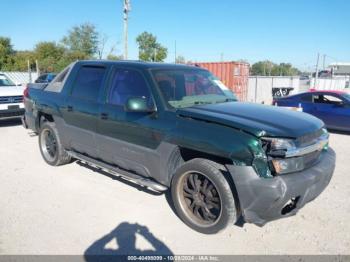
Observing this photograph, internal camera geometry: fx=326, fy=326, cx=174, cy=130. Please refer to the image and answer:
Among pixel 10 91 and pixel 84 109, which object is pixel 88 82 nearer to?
pixel 84 109

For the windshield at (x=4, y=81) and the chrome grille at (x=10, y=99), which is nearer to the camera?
the chrome grille at (x=10, y=99)

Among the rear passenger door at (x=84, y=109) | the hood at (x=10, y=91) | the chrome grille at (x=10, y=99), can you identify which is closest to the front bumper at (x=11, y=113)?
the chrome grille at (x=10, y=99)

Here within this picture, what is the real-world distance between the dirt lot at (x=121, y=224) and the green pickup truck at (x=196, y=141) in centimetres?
31

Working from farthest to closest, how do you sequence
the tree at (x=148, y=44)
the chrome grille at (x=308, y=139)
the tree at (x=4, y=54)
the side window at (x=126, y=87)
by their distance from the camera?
the tree at (x=148, y=44) < the tree at (x=4, y=54) < the side window at (x=126, y=87) < the chrome grille at (x=308, y=139)

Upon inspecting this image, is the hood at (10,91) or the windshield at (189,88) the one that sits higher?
the windshield at (189,88)

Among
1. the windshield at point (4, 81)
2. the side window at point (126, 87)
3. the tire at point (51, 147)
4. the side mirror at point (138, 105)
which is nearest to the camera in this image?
the side mirror at point (138, 105)

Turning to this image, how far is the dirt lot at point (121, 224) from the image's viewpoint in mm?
3402

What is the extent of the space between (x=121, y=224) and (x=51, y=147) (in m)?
2.88

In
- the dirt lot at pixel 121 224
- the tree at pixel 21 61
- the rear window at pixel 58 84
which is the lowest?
the dirt lot at pixel 121 224

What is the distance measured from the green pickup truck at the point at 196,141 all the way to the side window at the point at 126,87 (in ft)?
0.05

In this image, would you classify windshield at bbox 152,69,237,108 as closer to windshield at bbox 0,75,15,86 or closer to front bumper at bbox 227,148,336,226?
front bumper at bbox 227,148,336,226

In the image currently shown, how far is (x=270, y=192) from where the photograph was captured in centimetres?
308

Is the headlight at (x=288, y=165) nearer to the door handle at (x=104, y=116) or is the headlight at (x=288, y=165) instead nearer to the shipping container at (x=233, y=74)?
the door handle at (x=104, y=116)

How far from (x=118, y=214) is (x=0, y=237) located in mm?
1313
